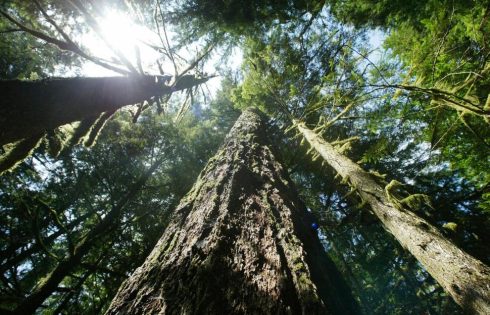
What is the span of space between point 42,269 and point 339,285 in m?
9.51

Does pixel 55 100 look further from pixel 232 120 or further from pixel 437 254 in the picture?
pixel 232 120

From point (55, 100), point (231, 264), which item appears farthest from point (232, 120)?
point (231, 264)

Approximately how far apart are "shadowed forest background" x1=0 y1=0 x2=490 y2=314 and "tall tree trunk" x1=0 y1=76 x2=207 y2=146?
0.02 metres

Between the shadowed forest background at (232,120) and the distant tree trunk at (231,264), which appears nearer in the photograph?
the distant tree trunk at (231,264)

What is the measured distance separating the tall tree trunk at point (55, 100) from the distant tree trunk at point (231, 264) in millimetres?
1944

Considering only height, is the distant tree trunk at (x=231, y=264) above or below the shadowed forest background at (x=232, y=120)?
below

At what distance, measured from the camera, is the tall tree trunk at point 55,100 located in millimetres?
2631

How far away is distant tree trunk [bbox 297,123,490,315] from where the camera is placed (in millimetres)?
2096

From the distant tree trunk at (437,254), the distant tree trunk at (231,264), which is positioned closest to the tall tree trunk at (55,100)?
the distant tree trunk at (231,264)

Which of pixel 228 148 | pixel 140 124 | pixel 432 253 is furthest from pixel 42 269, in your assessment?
pixel 432 253

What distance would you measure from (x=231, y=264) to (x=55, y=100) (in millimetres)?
2914

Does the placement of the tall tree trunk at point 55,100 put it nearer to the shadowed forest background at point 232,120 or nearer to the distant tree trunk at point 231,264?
the shadowed forest background at point 232,120

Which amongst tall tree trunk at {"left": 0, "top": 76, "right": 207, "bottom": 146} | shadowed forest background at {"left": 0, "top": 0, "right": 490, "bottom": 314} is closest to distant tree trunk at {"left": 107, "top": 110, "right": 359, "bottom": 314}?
shadowed forest background at {"left": 0, "top": 0, "right": 490, "bottom": 314}

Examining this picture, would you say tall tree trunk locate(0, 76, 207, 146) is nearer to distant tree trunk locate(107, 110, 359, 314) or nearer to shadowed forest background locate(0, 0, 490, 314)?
shadowed forest background locate(0, 0, 490, 314)
